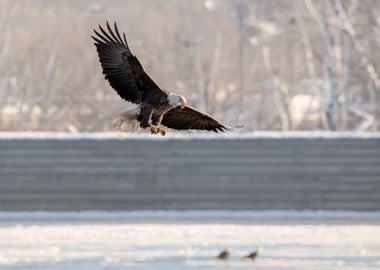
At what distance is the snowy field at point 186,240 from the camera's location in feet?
45.3

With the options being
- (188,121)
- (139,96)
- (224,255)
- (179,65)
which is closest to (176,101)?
(139,96)

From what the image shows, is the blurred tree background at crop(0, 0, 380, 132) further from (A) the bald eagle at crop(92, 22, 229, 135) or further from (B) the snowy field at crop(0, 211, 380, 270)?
(A) the bald eagle at crop(92, 22, 229, 135)

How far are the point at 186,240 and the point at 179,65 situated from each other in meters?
37.9

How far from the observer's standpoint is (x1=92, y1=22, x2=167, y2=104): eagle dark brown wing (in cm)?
1223

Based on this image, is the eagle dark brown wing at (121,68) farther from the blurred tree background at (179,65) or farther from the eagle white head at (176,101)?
the blurred tree background at (179,65)

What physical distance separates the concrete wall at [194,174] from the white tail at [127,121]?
744cm

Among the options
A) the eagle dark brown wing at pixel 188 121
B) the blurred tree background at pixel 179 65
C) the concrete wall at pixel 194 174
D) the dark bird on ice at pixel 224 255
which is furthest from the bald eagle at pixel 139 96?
the blurred tree background at pixel 179 65

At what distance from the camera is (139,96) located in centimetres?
1220

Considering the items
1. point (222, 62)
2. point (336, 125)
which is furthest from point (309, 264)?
point (222, 62)

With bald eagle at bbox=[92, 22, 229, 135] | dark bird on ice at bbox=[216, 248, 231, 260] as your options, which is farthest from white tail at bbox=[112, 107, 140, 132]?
dark bird on ice at bbox=[216, 248, 231, 260]

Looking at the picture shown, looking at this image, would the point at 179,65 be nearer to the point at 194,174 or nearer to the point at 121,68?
the point at 194,174

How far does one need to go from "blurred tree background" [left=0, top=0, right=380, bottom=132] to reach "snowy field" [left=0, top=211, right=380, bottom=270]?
2474 cm

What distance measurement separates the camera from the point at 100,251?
14953 millimetres

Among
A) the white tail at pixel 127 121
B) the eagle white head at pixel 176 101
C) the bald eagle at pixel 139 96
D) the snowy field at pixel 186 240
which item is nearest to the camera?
the eagle white head at pixel 176 101
